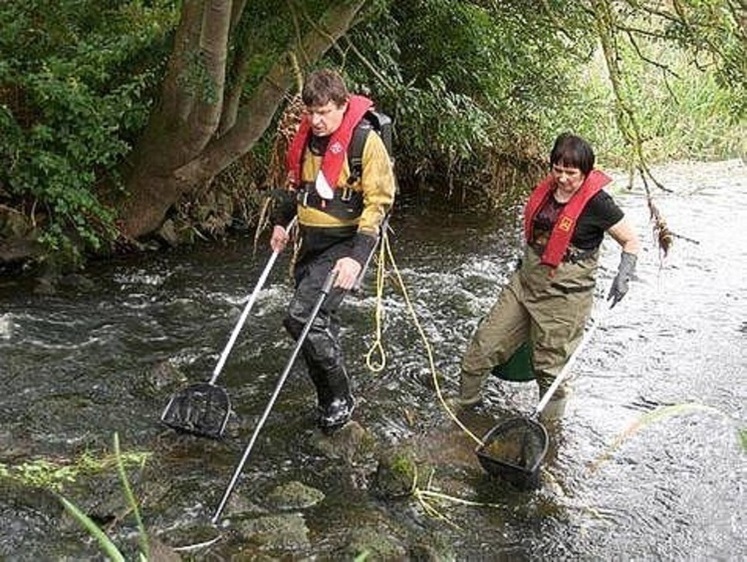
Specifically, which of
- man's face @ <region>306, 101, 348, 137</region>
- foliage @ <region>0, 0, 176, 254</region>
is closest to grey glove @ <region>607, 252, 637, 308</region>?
man's face @ <region>306, 101, 348, 137</region>

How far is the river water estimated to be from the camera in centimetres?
507

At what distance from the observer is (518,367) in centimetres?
654

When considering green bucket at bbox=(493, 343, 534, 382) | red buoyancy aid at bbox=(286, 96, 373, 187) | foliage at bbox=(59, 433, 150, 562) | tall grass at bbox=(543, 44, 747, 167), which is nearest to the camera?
foliage at bbox=(59, 433, 150, 562)

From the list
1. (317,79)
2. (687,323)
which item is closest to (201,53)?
(317,79)

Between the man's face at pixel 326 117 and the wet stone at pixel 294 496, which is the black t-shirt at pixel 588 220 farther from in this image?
the wet stone at pixel 294 496

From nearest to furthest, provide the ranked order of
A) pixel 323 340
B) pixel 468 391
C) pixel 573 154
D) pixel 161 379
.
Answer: pixel 573 154
pixel 323 340
pixel 468 391
pixel 161 379

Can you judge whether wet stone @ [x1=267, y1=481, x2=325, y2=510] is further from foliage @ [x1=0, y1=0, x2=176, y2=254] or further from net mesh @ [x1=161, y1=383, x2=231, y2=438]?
foliage @ [x1=0, y1=0, x2=176, y2=254]

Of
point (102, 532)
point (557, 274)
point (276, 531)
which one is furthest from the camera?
point (557, 274)

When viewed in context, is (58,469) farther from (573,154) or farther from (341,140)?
(573,154)

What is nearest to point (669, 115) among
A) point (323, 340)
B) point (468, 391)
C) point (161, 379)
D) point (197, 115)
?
point (197, 115)

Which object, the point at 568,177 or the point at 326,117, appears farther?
the point at 568,177

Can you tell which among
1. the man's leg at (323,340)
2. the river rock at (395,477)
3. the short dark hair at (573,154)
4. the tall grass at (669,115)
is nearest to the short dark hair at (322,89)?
the man's leg at (323,340)

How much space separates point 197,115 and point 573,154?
411cm

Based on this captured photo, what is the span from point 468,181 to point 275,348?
6.36 metres
